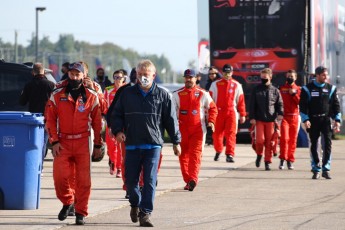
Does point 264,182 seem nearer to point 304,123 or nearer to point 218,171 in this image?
point 304,123

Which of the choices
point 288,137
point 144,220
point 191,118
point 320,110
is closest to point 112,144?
point 191,118

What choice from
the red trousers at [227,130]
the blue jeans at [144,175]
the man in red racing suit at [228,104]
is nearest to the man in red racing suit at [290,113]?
the man in red racing suit at [228,104]

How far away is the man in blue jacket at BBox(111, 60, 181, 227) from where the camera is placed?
41.3ft

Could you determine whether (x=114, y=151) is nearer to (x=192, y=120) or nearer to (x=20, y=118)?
(x=192, y=120)

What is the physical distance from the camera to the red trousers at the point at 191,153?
55.1 feet

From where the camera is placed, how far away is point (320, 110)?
18.7 m

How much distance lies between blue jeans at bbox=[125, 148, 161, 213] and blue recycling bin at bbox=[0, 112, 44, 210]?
144 centimetres

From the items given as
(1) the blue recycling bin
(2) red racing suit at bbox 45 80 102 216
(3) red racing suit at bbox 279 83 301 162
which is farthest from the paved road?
(3) red racing suit at bbox 279 83 301 162

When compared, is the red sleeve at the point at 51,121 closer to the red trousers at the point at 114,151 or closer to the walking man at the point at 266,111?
the red trousers at the point at 114,151

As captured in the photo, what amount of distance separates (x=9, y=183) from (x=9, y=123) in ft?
2.25

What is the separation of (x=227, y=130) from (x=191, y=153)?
20.3 ft

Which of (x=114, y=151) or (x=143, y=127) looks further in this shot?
(x=114, y=151)

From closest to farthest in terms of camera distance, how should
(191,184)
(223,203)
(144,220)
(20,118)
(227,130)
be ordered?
(144,220) < (20,118) < (223,203) < (191,184) < (227,130)

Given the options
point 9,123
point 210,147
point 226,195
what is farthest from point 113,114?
point 210,147
